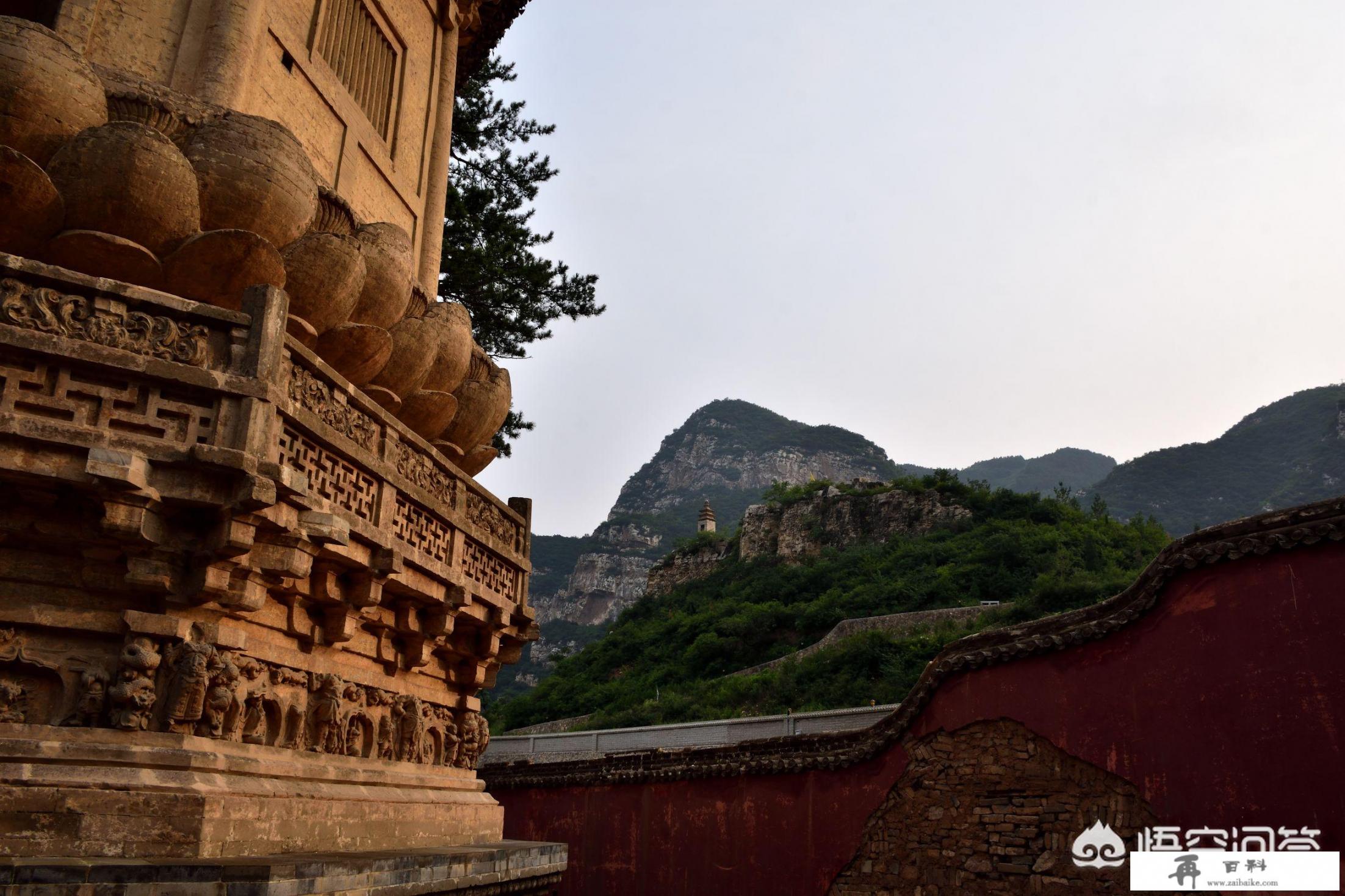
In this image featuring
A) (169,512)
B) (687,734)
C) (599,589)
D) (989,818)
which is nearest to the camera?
(169,512)

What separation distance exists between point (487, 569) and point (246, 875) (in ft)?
11.7

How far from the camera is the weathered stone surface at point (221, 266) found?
5.13m

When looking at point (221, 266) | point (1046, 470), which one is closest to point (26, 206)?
point (221, 266)

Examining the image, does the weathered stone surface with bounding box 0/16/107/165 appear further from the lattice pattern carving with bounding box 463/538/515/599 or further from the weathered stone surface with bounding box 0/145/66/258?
the lattice pattern carving with bounding box 463/538/515/599

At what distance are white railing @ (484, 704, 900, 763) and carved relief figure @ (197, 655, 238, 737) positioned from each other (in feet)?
29.4

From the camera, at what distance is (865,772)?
34.0 feet

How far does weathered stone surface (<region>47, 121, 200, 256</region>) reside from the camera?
4.87 m

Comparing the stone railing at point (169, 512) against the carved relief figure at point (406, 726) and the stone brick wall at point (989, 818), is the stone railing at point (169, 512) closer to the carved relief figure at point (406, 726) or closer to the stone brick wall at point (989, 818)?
the carved relief figure at point (406, 726)

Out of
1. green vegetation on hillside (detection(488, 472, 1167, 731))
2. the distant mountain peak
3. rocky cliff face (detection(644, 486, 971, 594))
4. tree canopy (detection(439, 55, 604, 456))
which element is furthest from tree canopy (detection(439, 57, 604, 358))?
the distant mountain peak

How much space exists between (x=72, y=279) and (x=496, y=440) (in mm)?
10872

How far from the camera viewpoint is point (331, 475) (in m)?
5.20

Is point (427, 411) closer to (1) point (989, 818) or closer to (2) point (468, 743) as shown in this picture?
(2) point (468, 743)

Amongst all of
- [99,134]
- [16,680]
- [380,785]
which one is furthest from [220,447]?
[380,785]

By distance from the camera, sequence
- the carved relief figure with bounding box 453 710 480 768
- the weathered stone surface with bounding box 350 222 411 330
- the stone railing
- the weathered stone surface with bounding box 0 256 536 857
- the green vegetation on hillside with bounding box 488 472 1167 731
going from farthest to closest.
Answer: the green vegetation on hillside with bounding box 488 472 1167 731
the carved relief figure with bounding box 453 710 480 768
the weathered stone surface with bounding box 350 222 411 330
the stone railing
the weathered stone surface with bounding box 0 256 536 857
